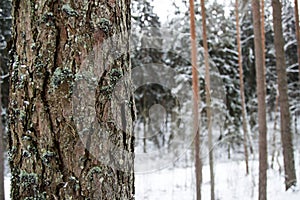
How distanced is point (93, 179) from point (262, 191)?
5209mm

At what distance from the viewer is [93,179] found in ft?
2.82

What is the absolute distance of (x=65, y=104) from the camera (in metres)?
0.85

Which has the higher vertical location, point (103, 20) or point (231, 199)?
point (103, 20)

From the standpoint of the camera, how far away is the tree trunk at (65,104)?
85cm

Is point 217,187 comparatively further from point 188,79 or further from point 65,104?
point 65,104

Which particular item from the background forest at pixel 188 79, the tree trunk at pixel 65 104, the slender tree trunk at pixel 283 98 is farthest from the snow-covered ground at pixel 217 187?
the tree trunk at pixel 65 104

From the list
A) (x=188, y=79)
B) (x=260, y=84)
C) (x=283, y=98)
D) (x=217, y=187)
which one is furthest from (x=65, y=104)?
(x=188, y=79)

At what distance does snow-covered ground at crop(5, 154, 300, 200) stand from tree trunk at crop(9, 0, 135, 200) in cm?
642

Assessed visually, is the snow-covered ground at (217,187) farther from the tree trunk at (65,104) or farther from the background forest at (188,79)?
the tree trunk at (65,104)

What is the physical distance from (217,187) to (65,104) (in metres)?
8.16

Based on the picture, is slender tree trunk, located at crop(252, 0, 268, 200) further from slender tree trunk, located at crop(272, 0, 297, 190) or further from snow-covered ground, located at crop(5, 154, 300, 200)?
slender tree trunk, located at crop(272, 0, 297, 190)

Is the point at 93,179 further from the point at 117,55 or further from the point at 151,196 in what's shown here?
the point at 151,196

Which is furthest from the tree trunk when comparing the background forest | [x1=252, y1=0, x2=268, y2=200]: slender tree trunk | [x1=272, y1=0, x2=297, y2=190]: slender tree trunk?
the background forest

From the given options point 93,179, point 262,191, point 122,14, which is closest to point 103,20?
point 122,14
